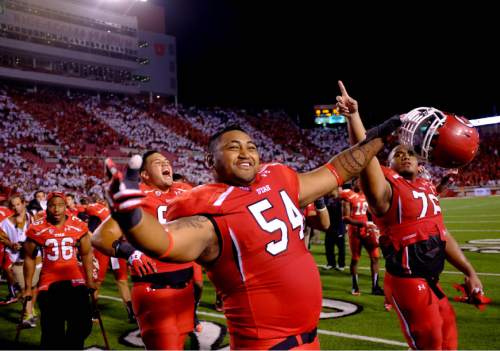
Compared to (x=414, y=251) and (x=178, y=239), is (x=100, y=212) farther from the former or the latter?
(x=178, y=239)

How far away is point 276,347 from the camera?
7.45ft

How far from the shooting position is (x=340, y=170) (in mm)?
2850

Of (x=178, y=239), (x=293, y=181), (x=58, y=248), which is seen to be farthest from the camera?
(x=58, y=248)

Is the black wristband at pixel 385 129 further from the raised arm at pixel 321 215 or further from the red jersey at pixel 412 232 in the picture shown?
the red jersey at pixel 412 232

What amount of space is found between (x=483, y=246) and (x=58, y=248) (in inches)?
416

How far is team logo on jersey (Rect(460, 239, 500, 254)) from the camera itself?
445 inches

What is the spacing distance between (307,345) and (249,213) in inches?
28.1

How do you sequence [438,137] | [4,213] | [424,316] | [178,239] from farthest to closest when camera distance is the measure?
[4,213]
[424,316]
[438,137]
[178,239]

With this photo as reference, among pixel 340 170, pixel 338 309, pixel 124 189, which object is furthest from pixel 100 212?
pixel 124 189

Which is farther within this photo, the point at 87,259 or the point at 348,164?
the point at 87,259

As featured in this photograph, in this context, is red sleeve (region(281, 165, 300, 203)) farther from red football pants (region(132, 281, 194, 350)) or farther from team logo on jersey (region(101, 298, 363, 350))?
team logo on jersey (region(101, 298, 363, 350))

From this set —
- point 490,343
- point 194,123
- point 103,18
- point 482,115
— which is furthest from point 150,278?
point 482,115

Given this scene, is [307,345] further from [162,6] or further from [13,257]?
[162,6]

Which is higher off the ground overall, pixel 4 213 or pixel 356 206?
pixel 4 213
